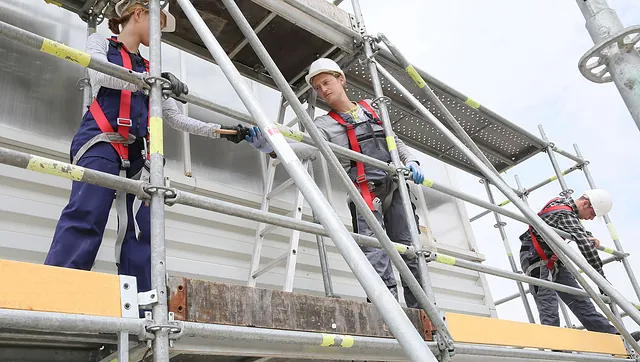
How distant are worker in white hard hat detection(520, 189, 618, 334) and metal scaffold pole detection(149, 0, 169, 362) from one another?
4096 mm

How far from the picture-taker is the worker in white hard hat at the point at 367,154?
11.5 feet

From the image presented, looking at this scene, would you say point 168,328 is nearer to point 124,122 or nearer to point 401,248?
point 124,122

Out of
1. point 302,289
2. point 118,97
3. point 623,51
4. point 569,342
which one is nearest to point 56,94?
point 118,97

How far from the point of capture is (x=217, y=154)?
4379 millimetres

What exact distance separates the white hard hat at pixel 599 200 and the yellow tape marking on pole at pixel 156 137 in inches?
199

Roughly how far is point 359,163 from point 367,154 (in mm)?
153

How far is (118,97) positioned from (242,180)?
182 centimetres

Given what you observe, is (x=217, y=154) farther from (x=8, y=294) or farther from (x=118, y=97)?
(x=8, y=294)

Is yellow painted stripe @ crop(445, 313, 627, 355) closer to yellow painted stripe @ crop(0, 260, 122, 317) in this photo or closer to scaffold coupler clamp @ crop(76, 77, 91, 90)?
yellow painted stripe @ crop(0, 260, 122, 317)

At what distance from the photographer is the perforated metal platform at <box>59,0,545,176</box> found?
12.7 feet

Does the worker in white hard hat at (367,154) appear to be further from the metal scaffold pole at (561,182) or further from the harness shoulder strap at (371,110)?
the metal scaffold pole at (561,182)

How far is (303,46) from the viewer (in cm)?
430

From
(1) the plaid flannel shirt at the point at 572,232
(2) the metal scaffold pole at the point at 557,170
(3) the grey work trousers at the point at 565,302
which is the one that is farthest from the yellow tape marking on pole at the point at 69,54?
(2) the metal scaffold pole at the point at 557,170

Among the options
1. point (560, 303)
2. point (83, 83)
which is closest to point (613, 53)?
point (83, 83)
